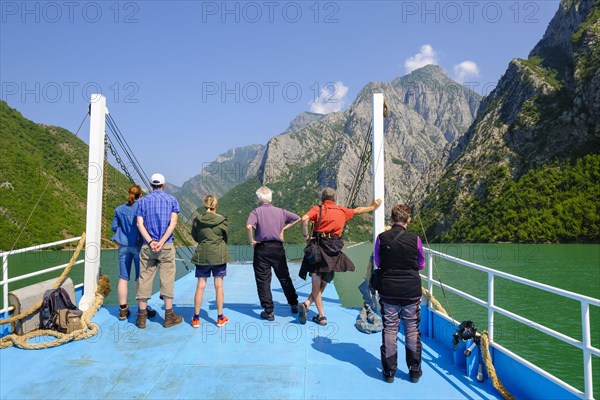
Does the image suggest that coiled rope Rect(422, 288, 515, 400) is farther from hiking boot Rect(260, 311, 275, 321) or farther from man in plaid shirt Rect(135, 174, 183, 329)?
man in plaid shirt Rect(135, 174, 183, 329)

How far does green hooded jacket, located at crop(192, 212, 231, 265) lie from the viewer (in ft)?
18.0

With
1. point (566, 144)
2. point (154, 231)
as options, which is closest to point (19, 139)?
point (154, 231)

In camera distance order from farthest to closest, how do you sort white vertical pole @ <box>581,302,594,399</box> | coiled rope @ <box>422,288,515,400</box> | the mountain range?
the mountain range
coiled rope @ <box>422,288,515,400</box>
white vertical pole @ <box>581,302,594,399</box>

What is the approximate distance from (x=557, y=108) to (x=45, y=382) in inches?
4612

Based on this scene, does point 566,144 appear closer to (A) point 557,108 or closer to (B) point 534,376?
(A) point 557,108

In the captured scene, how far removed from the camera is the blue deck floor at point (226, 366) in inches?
146

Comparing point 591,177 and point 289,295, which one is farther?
point 591,177

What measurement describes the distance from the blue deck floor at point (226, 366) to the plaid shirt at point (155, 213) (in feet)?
4.26

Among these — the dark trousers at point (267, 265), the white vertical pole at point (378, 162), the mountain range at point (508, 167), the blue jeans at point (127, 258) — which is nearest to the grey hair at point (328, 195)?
the dark trousers at point (267, 265)

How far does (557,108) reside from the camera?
100 m

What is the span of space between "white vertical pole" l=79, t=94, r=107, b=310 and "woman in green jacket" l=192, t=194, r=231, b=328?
6.05 ft

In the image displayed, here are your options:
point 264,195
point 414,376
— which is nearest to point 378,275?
point 414,376

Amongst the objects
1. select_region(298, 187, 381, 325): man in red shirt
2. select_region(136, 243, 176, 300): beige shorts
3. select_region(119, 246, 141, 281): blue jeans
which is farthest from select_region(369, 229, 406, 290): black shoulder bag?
select_region(119, 246, 141, 281): blue jeans

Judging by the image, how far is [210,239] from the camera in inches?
218
